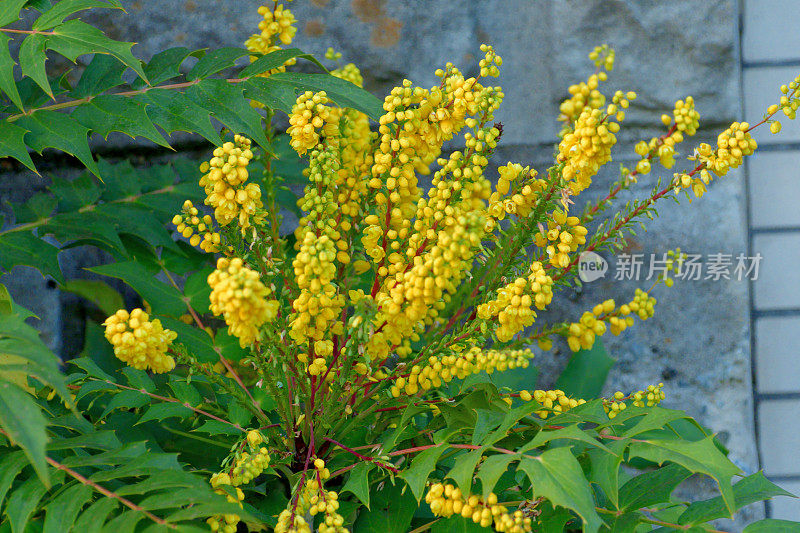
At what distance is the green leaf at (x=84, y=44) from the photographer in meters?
0.64

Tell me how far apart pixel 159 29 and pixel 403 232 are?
26.7 inches

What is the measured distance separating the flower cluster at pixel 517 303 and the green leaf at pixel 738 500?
0.72ft

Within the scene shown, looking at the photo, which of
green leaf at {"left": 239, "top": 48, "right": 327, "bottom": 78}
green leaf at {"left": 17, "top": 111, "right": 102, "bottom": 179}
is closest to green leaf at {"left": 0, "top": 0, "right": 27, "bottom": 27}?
green leaf at {"left": 17, "top": 111, "right": 102, "bottom": 179}

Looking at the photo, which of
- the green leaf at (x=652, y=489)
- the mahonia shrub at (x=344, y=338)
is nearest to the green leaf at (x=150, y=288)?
the mahonia shrub at (x=344, y=338)

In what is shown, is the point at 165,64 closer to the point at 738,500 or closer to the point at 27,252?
the point at 27,252

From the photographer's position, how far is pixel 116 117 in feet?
2.38

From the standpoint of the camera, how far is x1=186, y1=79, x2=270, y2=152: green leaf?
27.3 inches

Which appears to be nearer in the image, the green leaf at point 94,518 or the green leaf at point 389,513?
the green leaf at point 94,518

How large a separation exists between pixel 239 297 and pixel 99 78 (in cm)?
49

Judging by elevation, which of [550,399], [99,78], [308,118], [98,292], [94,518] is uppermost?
[99,78]

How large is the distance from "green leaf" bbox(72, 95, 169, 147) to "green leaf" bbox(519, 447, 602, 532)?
495mm

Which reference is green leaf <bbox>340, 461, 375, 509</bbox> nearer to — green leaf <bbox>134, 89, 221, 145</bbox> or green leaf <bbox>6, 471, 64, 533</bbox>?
green leaf <bbox>6, 471, 64, 533</bbox>

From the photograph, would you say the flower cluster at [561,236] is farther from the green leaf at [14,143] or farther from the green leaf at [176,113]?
the green leaf at [14,143]

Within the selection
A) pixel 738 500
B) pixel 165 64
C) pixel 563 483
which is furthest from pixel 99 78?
pixel 738 500
